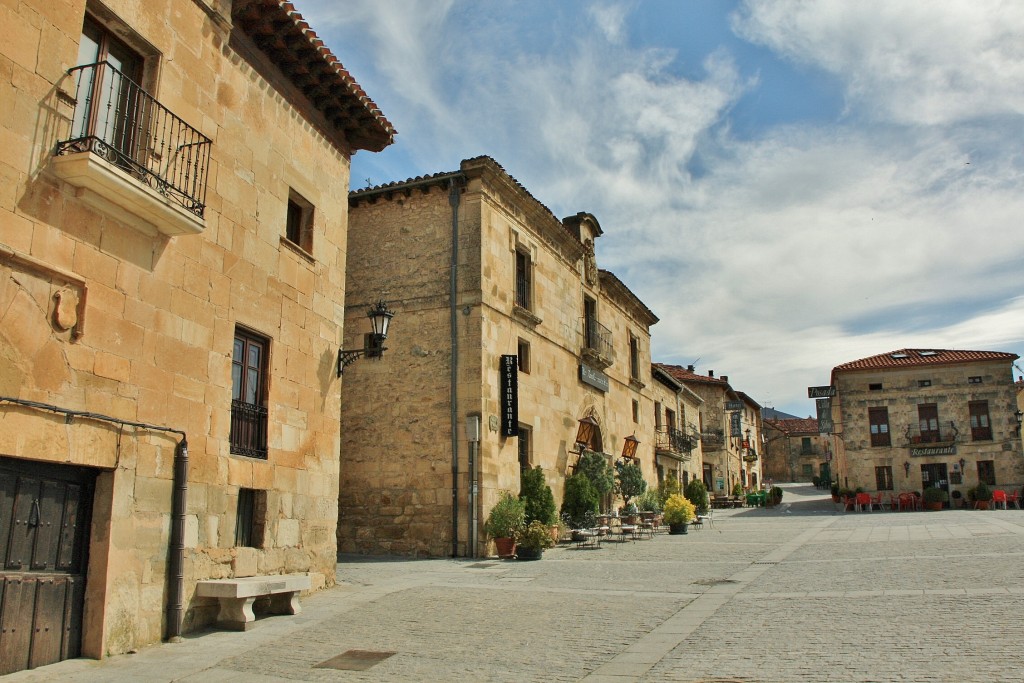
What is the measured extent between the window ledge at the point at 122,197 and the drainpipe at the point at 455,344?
8.35m

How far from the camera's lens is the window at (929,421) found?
37309 mm

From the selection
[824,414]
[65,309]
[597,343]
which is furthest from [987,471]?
[65,309]

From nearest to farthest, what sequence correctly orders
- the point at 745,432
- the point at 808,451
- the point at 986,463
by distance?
the point at 986,463
the point at 745,432
the point at 808,451

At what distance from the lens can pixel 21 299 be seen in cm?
635

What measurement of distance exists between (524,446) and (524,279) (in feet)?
13.3

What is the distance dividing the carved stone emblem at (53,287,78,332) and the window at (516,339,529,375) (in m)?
12.1

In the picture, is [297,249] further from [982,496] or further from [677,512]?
[982,496]

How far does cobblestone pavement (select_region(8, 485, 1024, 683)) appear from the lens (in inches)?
238

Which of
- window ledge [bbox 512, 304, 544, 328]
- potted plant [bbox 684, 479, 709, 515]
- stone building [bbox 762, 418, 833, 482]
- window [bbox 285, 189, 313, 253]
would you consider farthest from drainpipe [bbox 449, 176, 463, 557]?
stone building [bbox 762, 418, 833, 482]

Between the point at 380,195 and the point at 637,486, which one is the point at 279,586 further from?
the point at 637,486

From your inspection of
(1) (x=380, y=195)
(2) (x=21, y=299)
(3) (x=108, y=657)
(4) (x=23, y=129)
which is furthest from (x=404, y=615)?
(1) (x=380, y=195)

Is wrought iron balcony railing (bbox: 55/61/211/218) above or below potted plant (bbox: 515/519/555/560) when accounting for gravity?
above

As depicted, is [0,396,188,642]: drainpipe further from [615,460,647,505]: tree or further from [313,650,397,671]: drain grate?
[615,460,647,505]: tree

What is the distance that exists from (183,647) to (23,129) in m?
4.77
